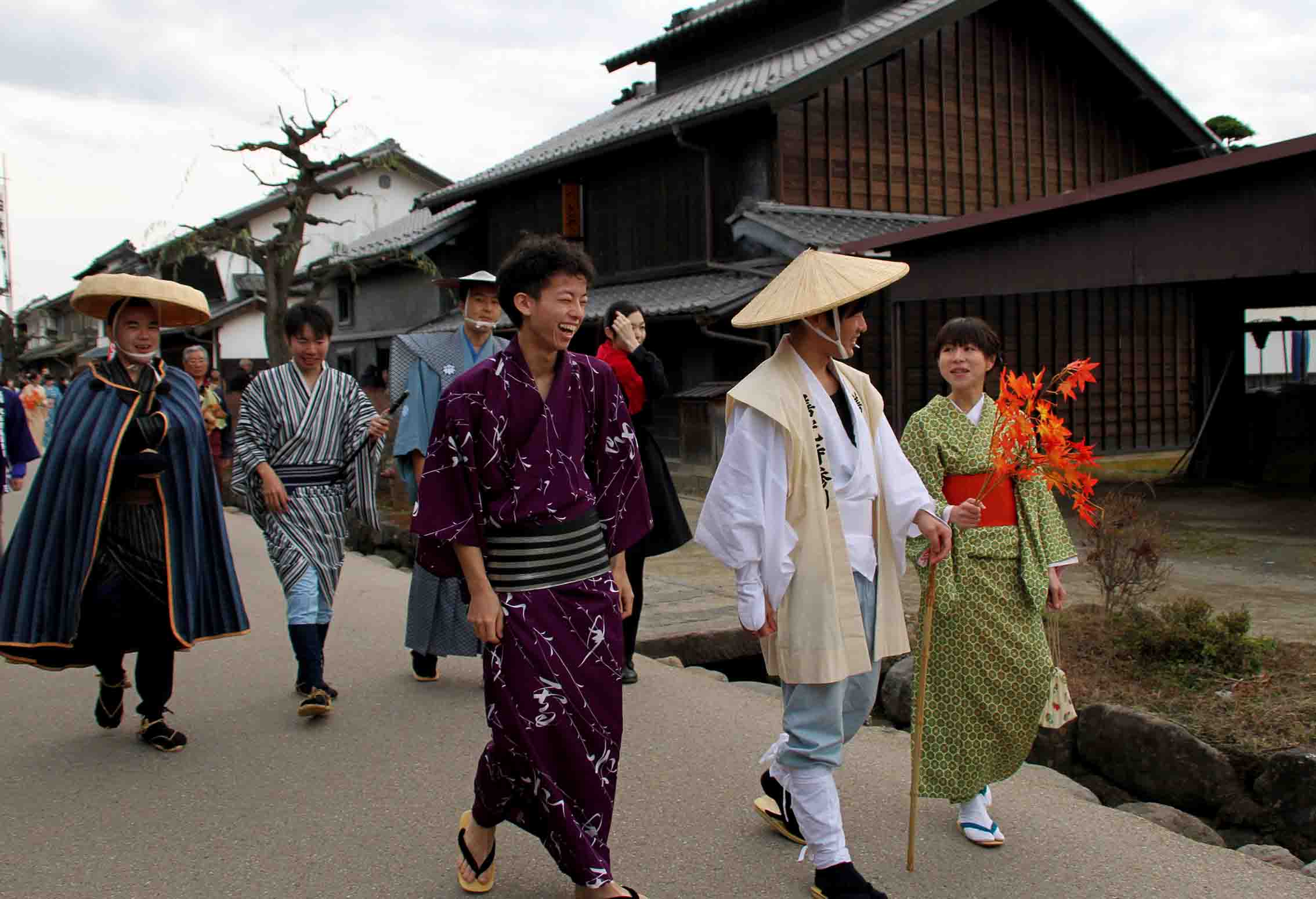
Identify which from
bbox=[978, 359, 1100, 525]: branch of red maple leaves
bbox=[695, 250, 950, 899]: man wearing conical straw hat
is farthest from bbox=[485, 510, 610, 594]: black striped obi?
bbox=[978, 359, 1100, 525]: branch of red maple leaves

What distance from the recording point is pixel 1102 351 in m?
17.8

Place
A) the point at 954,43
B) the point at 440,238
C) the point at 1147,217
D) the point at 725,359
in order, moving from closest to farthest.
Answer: the point at 1147,217 → the point at 725,359 → the point at 954,43 → the point at 440,238

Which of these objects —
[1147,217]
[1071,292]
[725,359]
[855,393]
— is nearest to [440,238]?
[725,359]

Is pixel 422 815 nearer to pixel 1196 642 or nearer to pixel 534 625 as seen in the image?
pixel 534 625

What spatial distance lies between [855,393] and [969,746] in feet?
4.18

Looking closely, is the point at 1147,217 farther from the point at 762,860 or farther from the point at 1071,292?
the point at 762,860

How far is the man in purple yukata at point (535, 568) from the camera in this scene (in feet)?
10.4

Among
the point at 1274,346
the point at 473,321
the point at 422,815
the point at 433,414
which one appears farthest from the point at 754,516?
the point at 1274,346

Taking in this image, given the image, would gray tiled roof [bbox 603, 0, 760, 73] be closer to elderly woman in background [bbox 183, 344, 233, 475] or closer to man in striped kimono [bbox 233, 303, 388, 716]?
elderly woman in background [bbox 183, 344, 233, 475]

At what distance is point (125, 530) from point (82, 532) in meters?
0.18

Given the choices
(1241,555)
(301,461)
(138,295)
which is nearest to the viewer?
(138,295)

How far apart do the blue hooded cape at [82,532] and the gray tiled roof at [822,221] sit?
32.5 ft

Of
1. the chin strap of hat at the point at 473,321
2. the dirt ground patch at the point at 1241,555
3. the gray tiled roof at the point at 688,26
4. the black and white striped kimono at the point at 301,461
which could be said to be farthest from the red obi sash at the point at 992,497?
the gray tiled roof at the point at 688,26

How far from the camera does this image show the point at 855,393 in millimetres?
3689
